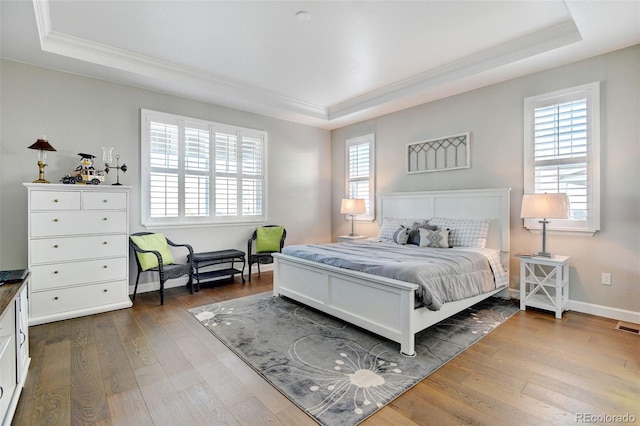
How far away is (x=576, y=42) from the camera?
303cm

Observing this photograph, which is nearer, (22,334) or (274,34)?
(22,334)

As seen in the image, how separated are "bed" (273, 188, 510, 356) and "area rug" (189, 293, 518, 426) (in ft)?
0.52

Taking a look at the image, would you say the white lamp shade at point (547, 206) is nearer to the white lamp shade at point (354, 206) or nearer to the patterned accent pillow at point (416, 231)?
the patterned accent pillow at point (416, 231)

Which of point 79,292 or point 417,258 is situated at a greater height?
point 417,258

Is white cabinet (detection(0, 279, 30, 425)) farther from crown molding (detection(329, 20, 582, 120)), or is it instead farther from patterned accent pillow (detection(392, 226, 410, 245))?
crown molding (detection(329, 20, 582, 120))

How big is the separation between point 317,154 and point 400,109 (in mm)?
1880

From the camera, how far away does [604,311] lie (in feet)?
10.7

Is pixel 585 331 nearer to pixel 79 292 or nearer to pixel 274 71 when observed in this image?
pixel 274 71

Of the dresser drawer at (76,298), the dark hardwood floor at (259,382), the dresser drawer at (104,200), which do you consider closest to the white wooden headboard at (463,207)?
the dark hardwood floor at (259,382)

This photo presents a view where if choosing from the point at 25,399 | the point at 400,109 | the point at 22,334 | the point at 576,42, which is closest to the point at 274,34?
the point at 400,109

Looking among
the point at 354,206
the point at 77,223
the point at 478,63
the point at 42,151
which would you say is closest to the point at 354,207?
the point at 354,206

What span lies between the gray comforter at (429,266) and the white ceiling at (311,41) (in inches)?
89.2

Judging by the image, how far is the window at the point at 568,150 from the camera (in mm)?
3295

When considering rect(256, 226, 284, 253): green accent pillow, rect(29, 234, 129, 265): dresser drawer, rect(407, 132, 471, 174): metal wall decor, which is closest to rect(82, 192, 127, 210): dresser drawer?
rect(29, 234, 129, 265): dresser drawer
